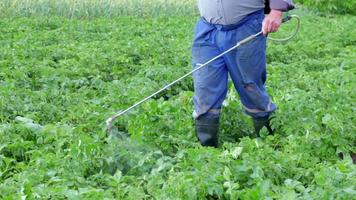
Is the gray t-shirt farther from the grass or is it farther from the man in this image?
the grass

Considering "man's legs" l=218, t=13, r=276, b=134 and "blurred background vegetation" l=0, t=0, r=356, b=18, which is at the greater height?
"man's legs" l=218, t=13, r=276, b=134

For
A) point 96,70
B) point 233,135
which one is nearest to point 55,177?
point 233,135

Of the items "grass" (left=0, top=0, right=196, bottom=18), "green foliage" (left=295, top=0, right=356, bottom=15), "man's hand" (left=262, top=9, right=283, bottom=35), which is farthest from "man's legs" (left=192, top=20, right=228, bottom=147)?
"green foliage" (left=295, top=0, right=356, bottom=15)

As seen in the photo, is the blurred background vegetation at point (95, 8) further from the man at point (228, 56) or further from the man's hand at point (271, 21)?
the man's hand at point (271, 21)

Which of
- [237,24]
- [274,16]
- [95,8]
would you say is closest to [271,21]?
[274,16]

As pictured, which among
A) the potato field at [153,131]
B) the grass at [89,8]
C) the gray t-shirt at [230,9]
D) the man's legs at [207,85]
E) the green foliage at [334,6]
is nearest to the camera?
the potato field at [153,131]

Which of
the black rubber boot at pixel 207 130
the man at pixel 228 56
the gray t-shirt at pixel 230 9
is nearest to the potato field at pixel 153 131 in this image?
the black rubber boot at pixel 207 130

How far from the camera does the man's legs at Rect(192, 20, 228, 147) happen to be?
16.7 ft

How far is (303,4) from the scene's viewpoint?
22859mm

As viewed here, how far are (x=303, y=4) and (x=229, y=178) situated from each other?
1984 cm

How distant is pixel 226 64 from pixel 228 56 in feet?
0.36

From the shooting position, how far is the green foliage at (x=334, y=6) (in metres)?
21.3

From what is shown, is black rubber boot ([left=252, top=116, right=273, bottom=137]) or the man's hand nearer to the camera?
the man's hand

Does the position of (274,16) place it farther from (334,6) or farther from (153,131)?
(334,6)
